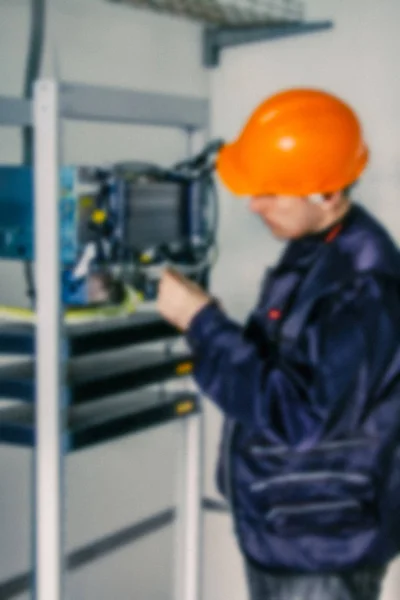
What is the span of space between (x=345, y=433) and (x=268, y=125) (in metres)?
0.54

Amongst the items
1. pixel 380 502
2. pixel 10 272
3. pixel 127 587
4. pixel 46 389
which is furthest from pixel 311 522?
pixel 127 587

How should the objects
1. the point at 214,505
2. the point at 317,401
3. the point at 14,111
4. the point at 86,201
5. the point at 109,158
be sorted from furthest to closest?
the point at 214,505, the point at 109,158, the point at 14,111, the point at 86,201, the point at 317,401

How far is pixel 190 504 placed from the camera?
1960 mm

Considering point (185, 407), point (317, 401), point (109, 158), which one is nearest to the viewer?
point (317, 401)

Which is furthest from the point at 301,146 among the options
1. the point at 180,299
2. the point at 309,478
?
the point at 309,478

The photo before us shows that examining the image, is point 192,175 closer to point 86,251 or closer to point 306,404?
point 86,251

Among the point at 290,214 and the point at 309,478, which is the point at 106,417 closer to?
the point at 309,478

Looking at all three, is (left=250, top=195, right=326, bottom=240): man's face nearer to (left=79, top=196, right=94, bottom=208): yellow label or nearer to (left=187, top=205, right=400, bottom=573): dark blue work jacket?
(left=187, top=205, right=400, bottom=573): dark blue work jacket

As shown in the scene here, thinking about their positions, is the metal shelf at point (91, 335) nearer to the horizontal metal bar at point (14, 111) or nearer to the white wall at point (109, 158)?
the horizontal metal bar at point (14, 111)

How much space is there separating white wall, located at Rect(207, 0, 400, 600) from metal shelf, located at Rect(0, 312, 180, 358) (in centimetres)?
89

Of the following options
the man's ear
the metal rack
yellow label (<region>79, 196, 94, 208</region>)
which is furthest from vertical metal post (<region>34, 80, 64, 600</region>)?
the man's ear

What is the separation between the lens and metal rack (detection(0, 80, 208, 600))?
4.89 ft

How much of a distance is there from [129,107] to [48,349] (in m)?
0.49

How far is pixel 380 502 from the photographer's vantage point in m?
1.45
